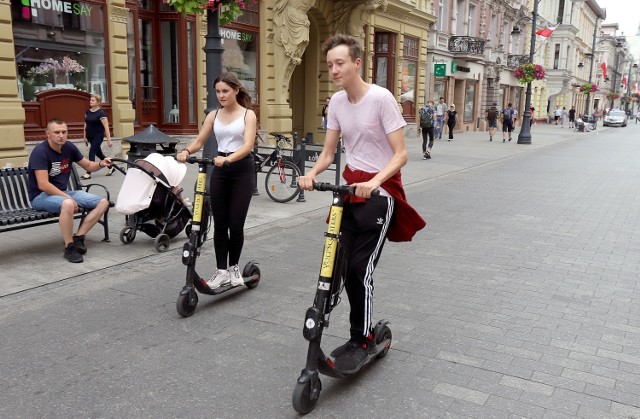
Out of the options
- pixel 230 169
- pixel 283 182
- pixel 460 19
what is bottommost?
pixel 283 182

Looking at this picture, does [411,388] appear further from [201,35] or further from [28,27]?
[201,35]

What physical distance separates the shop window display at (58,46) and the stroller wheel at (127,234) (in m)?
6.90

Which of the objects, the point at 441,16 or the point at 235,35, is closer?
the point at 235,35

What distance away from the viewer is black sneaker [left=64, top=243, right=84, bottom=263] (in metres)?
5.89

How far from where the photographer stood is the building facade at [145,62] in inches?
462

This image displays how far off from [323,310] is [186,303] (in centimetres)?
169

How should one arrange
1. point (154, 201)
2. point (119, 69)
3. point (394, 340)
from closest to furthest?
point (394, 340)
point (154, 201)
point (119, 69)

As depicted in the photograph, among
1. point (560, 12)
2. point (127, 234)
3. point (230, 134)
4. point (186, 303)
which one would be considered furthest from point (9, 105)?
point (560, 12)

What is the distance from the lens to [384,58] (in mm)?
25141

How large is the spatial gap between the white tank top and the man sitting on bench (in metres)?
1.61

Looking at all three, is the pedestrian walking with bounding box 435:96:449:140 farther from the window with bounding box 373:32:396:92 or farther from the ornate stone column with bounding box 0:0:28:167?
the ornate stone column with bounding box 0:0:28:167

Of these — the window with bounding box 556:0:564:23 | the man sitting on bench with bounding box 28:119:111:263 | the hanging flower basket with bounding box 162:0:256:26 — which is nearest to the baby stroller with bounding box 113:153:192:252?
the man sitting on bench with bounding box 28:119:111:263

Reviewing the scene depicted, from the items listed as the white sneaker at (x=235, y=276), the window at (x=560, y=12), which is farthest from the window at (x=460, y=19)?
the white sneaker at (x=235, y=276)

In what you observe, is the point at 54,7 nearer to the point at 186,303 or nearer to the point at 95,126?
the point at 95,126
